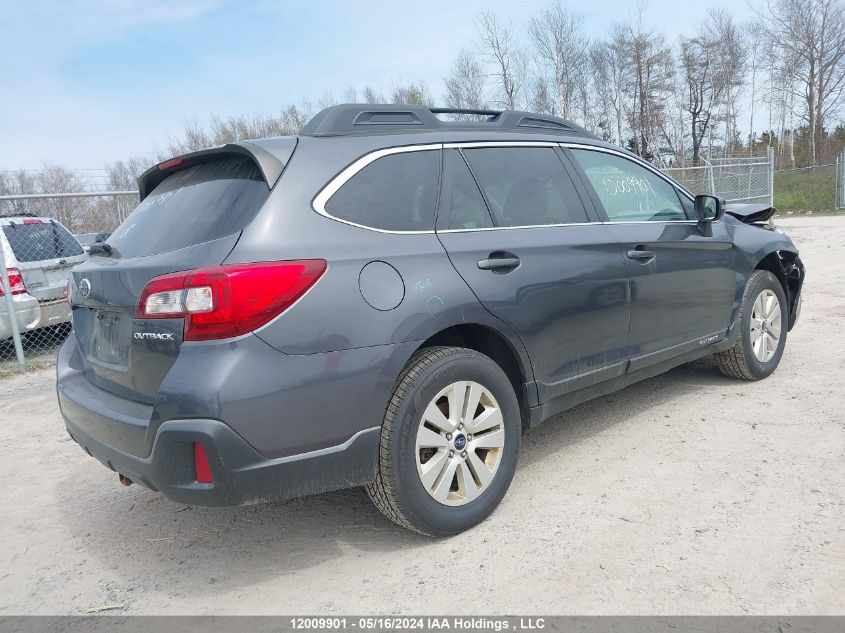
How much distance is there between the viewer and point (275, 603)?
253 cm

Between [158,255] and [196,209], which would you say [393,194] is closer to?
[196,209]

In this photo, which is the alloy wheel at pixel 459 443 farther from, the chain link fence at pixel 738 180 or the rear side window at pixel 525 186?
the chain link fence at pixel 738 180

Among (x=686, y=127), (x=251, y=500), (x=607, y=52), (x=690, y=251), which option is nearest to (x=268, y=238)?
(x=251, y=500)

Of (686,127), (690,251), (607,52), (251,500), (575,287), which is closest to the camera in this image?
(251,500)

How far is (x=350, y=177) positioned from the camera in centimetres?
276

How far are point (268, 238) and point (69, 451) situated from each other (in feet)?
10.1

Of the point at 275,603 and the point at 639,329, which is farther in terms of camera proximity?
the point at 639,329

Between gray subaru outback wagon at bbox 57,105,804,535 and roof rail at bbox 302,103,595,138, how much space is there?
12mm

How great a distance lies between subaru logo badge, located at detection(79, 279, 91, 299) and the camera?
9.64 ft

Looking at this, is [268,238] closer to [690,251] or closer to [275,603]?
[275,603]

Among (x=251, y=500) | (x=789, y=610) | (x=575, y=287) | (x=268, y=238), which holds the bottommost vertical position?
(x=789, y=610)

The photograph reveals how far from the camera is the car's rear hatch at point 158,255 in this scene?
2480mm

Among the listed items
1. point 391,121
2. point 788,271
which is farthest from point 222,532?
point 788,271

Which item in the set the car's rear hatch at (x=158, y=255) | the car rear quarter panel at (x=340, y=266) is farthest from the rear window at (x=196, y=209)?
the car rear quarter panel at (x=340, y=266)
